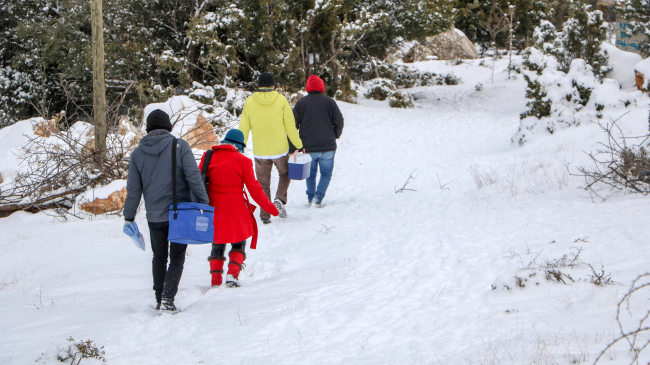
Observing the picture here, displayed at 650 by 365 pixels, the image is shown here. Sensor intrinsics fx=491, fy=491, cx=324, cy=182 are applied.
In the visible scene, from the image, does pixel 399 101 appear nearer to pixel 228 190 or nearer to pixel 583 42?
pixel 583 42

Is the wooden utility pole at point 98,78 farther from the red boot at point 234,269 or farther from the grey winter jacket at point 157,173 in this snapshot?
the grey winter jacket at point 157,173

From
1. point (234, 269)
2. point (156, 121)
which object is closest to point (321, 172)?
point (234, 269)

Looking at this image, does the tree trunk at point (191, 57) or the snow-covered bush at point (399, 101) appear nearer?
the tree trunk at point (191, 57)

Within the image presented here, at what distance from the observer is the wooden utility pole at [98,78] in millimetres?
8859

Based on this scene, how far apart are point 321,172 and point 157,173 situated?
13.0 ft

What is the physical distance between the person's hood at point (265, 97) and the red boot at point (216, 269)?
105 inches

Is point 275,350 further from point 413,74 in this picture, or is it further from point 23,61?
point 23,61

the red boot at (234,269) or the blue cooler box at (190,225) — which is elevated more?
the blue cooler box at (190,225)

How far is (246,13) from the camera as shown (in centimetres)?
1625

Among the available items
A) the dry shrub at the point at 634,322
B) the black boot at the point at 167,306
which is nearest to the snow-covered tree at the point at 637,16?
the dry shrub at the point at 634,322

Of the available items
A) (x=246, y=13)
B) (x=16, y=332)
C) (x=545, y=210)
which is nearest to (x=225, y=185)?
(x=16, y=332)

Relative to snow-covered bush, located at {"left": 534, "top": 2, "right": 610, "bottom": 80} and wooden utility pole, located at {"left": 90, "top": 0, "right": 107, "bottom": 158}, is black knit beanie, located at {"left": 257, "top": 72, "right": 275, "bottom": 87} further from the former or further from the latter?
→ snow-covered bush, located at {"left": 534, "top": 2, "right": 610, "bottom": 80}

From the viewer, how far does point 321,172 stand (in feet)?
25.1

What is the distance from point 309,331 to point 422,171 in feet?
23.8
